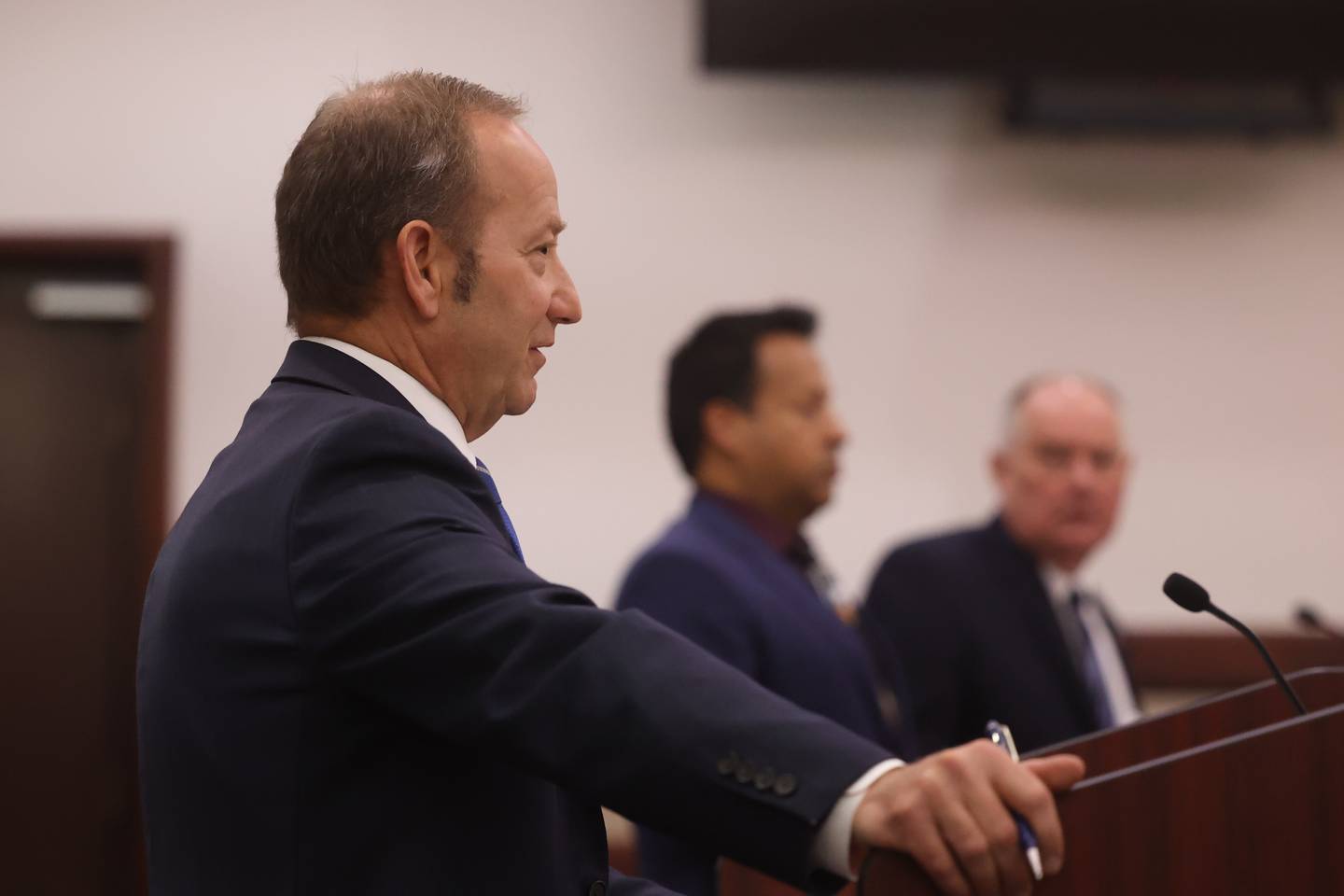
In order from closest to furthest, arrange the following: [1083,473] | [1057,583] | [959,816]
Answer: [959,816] → [1057,583] → [1083,473]

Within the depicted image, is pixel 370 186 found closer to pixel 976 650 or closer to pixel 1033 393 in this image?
pixel 976 650

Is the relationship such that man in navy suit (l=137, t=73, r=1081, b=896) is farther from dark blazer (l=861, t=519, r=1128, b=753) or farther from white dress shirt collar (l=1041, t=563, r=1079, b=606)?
white dress shirt collar (l=1041, t=563, r=1079, b=606)

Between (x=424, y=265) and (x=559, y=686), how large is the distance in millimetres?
417

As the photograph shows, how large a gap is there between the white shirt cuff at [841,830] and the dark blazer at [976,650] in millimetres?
1687

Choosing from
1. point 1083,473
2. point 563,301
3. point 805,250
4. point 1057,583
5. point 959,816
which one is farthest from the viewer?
point 805,250

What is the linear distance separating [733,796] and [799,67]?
3.19 meters

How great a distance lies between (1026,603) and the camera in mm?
2721

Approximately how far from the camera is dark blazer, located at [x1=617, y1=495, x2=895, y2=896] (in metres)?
2.10

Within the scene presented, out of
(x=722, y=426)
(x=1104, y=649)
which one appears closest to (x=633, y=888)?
(x=722, y=426)

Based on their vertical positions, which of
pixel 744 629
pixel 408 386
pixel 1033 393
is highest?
pixel 408 386

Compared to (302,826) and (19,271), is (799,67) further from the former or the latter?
(302,826)

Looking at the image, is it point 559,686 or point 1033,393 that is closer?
point 559,686

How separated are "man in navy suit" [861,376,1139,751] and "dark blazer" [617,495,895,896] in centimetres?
32

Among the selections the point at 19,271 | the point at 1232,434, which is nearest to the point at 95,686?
the point at 19,271
